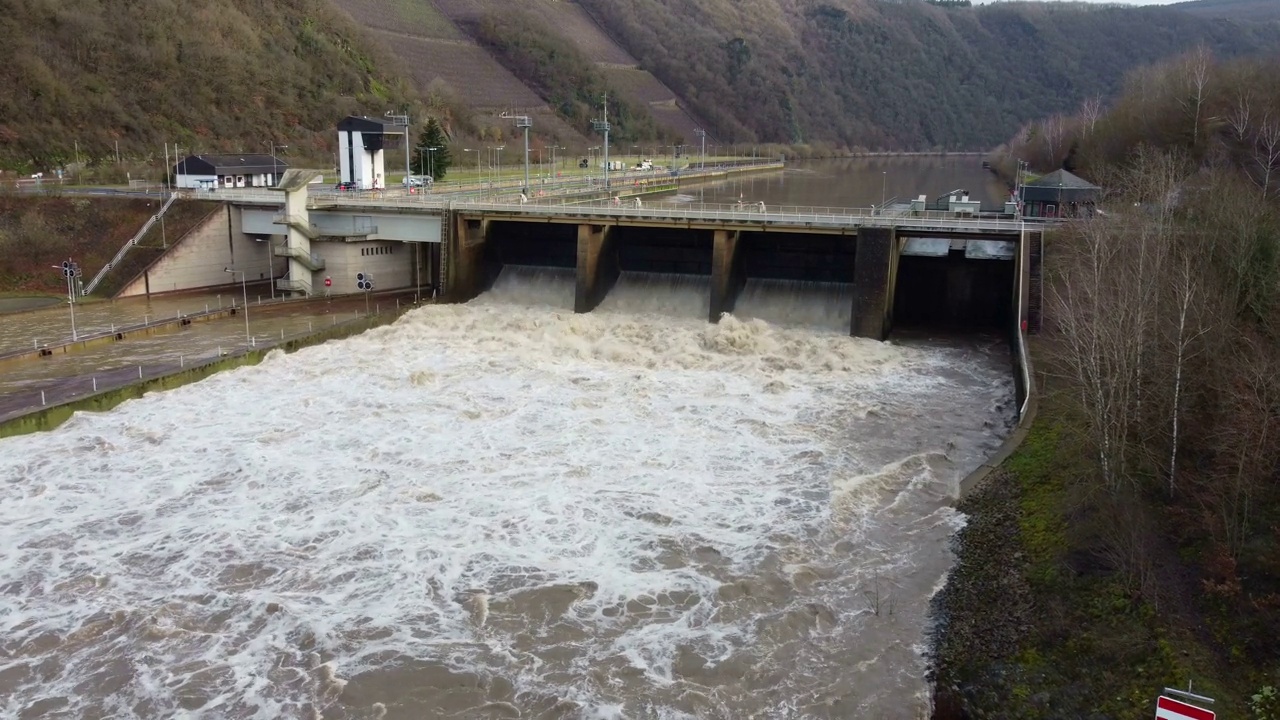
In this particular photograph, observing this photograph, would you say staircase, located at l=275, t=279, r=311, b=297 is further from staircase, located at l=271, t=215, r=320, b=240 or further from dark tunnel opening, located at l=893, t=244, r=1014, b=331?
dark tunnel opening, located at l=893, t=244, r=1014, b=331

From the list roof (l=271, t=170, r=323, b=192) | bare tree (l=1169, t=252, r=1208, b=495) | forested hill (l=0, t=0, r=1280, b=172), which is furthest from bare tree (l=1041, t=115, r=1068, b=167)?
bare tree (l=1169, t=252, r=1208, b=495)

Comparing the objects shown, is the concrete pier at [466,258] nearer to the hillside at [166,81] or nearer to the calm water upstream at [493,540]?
the calm water upstream at [493,540]

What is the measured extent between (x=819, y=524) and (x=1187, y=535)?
20.7ft

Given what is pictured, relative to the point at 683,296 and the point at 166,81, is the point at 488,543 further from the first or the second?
the point at 166,81

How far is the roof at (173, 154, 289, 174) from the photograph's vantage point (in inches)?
1847

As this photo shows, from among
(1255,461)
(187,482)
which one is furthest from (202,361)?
(1255,461)

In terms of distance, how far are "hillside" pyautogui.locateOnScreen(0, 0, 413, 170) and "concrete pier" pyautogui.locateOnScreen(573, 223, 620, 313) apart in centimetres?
3892

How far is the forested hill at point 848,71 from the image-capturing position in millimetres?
155125

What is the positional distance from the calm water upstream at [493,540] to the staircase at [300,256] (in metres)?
12.1

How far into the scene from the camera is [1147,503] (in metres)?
15.2

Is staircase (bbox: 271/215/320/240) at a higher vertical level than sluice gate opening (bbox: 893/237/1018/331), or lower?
higher

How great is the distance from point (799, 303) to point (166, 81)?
174 ft

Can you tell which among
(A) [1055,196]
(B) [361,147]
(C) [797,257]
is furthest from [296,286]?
(A) [1055,196]

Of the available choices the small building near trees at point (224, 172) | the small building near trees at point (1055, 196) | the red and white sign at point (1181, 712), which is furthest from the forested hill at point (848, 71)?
the red and white sign at point (1181, 712)
